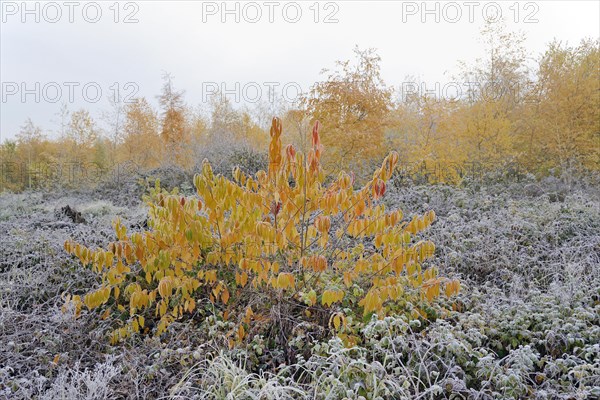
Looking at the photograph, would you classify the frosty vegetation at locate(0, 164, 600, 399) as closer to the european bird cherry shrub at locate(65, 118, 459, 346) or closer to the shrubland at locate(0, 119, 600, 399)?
the shrubland at locate(0, 119, 600, 399)

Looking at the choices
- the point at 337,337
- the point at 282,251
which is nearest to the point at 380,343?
the point at 337,337

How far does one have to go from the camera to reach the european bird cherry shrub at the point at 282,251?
2609mm

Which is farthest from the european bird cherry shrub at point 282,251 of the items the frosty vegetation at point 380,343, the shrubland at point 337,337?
the frosty vegetation at point 380,343

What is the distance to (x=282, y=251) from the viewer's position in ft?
10.0

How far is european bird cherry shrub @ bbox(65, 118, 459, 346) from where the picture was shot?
8.56ft

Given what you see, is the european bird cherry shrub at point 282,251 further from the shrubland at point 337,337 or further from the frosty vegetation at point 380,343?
the frosty vegetation at point 380,343

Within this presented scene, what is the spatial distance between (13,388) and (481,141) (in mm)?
9119

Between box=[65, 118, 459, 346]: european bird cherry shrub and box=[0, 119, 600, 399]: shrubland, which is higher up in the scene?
box=[65, 118, 459, 346]: european bird cherry shrub

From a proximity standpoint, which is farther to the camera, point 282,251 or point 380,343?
point 282,251

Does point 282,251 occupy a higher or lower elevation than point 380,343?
higher

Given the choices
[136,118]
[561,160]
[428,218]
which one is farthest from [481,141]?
[136,118]

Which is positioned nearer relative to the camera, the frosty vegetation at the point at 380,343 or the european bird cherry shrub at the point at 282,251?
the frosty vegetation at the point at 380,343

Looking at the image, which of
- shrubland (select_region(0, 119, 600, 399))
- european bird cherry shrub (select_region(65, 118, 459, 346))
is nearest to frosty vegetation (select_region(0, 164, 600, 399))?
shrubland (select_region(0, 119, 600, 399))

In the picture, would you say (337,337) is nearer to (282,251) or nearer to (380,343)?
(380,343)
